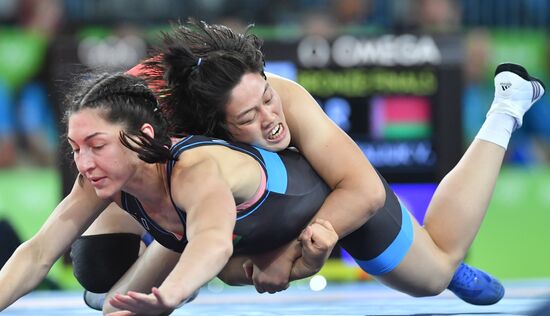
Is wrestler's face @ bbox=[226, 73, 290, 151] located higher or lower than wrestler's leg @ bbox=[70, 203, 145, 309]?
higher

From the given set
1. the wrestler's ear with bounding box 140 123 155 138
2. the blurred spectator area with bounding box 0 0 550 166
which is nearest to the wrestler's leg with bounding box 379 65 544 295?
the wrestler's ear with bounding box 140 123 155 138

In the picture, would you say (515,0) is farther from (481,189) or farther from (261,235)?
(261,235)

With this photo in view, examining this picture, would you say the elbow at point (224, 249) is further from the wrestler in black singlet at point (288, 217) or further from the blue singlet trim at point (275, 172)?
the blue singlet trim at point (275, 172)

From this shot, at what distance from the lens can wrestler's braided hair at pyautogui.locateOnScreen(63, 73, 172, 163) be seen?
12.0 feet

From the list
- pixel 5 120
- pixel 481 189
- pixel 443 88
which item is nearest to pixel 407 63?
pixel 443 88

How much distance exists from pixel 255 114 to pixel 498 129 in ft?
3.63

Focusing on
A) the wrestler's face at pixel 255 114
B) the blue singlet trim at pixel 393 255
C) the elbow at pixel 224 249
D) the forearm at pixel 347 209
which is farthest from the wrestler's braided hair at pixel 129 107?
the blue singlet trim at pixel 393 255

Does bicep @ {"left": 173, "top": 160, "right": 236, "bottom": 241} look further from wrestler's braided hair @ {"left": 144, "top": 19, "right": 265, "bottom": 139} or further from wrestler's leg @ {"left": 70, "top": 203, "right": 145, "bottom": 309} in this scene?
wrestler's leg @ {"left": 70, "top": 203, "right": 145, "bottom": 309}

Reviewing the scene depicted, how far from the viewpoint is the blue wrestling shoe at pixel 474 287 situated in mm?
4566

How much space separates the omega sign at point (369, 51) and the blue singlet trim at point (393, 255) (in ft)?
7.92

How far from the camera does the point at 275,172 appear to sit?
3.97m

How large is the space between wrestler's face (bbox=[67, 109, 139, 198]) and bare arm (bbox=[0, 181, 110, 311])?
306mm

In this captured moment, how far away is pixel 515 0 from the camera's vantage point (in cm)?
901

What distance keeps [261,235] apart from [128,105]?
2.07 feet
